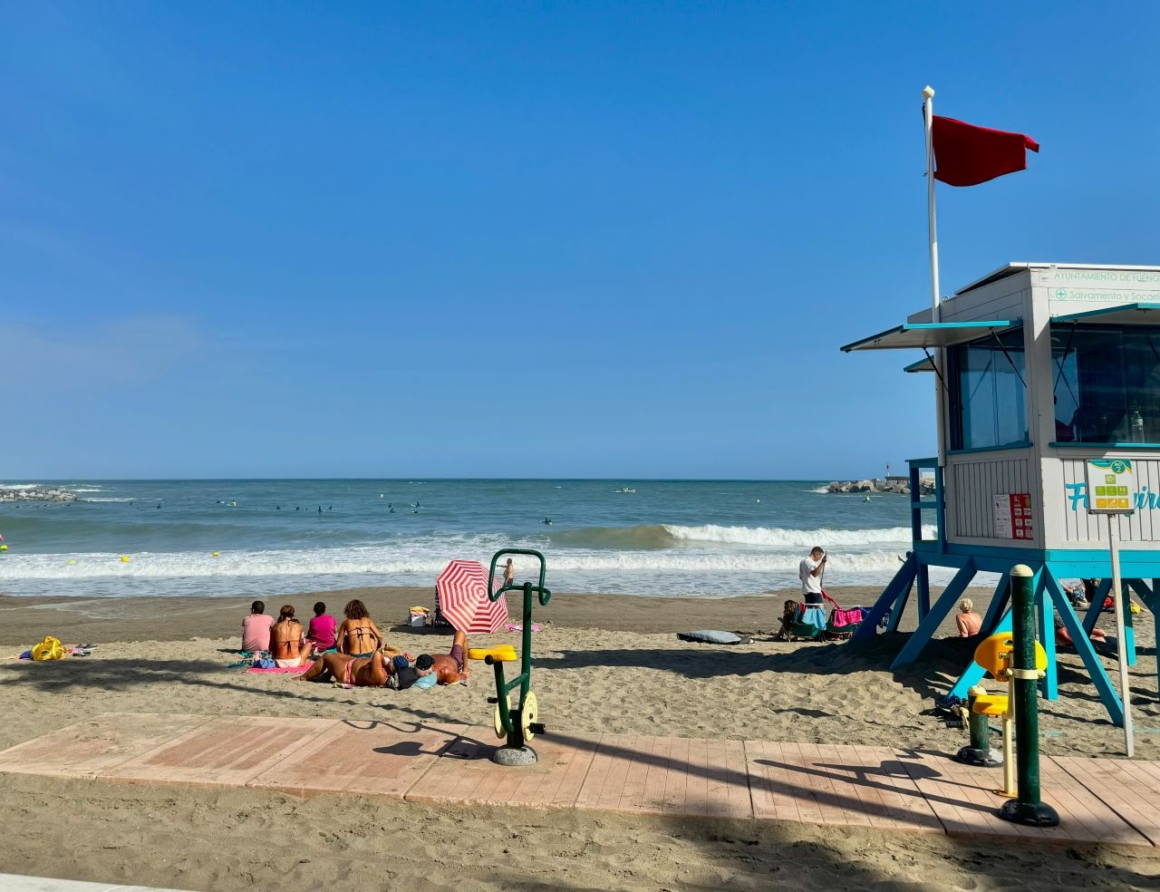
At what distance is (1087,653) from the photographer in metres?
7.46

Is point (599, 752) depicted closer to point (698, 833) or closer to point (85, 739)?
point (698, 833)

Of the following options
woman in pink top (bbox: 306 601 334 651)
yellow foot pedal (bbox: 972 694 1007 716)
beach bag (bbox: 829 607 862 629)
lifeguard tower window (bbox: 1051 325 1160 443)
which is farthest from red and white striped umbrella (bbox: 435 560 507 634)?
lifeguard tower window (bbox: 1051 325 1160 443)

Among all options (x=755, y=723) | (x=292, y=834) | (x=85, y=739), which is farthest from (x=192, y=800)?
(x=755, y=723)

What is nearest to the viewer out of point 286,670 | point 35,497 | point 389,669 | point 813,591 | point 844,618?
point 389,669

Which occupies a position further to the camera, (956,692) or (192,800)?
(956,692)

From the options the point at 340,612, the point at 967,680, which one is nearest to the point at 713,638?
the point at 967,680

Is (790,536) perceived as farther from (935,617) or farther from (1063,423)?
(1063,423)

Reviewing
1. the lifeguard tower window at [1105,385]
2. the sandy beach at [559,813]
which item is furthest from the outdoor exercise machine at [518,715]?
the lifeguard tower window at [1105,385]

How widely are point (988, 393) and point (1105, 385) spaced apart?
3.38 ft

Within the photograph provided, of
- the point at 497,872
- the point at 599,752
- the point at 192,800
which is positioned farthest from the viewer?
the point at 599,752

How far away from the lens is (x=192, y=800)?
18.0 feet

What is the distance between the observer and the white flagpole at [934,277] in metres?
8.84

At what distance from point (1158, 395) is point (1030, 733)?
460cm

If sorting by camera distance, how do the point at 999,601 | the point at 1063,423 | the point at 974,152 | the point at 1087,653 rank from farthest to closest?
the point at 999,601 < the point at 974,152 < the point at 1063,423 < the point at 1087,653
